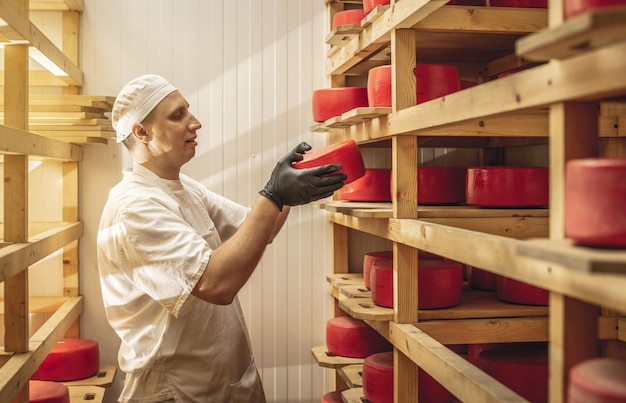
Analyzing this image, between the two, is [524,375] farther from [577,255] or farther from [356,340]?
[577,255]

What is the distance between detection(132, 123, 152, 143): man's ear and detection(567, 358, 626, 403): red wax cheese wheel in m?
1.99

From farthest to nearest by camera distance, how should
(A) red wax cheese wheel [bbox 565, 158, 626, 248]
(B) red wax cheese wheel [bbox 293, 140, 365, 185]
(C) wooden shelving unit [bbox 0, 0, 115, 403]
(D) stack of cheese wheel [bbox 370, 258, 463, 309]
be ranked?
(D) stack of cheese wheel [bbox 370, 258, 463, 309], (B) red wax cheese wheel [bbox 293, 140, 365, 185], (C) wooden shelving unit [bbox 0, 0, 115, 403], (A) red wax cheese wheel [bbox 565, 158, 626, 248]

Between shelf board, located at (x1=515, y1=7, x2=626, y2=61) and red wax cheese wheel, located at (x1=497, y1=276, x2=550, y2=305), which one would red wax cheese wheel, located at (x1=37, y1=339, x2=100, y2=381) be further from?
shelf board, located at (x1=515, y1=7, x2=626, y2=61)

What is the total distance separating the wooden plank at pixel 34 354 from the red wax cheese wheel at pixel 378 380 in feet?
4.04

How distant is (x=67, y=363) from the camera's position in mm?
3252

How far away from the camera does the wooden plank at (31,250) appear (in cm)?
215

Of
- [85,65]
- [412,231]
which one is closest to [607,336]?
[412,231]

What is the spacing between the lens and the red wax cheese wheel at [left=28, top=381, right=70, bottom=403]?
2.67 m

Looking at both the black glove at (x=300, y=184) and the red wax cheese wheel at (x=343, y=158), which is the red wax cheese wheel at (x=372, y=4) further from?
the black glove at (x=300, y=184)

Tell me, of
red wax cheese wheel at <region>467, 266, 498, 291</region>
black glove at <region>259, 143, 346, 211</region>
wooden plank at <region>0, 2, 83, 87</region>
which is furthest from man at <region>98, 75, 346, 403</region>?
red wax cheese wheel at <region>467, 266, 498, 291</region>

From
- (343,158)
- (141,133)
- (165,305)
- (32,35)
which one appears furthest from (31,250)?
(343,158)

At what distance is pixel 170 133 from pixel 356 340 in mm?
1342

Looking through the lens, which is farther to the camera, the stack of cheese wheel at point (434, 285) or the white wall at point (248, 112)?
the white wall at point (248, 112)

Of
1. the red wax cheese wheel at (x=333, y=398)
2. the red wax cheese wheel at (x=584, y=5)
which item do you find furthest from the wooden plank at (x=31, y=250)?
the red wax cheese wheel at (x=584, y=5)
